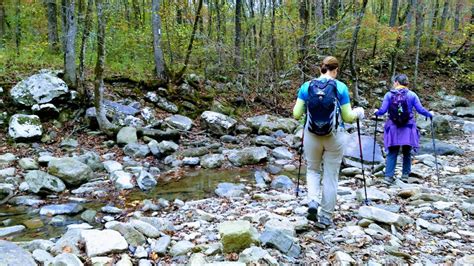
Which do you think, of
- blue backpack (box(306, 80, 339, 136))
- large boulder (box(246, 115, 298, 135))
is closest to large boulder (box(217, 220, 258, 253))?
blue backpack (box(306, 80, 339, 136))

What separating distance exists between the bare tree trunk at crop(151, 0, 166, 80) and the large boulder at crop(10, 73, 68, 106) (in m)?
3.78

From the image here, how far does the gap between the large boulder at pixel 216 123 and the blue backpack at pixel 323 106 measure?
25.6ft

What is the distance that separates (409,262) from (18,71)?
12626 millimetres

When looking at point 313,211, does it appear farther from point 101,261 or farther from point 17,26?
point 17,26

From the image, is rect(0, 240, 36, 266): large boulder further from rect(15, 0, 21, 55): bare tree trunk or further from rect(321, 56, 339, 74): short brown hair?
rect(15, 0, 21, 55): bare tree trunk

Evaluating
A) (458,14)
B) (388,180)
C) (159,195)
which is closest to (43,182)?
(159,195)

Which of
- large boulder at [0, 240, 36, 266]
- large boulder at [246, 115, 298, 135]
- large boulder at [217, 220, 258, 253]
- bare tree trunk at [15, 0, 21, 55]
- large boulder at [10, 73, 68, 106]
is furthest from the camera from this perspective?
bare tree trunk at [15, 0, 21, 55]

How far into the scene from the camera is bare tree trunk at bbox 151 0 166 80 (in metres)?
13.7

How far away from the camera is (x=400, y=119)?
22.3ft

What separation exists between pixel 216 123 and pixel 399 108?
20.6ft

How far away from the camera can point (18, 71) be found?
485 inches

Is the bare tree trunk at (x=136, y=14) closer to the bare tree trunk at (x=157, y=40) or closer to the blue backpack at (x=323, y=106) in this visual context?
the bare tree trunk at (x=157, y=40)

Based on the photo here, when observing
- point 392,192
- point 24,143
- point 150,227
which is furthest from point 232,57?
point 150,227

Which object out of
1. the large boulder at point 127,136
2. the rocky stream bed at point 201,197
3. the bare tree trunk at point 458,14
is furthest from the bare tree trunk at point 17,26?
the bare tree trunk at point 458,14
